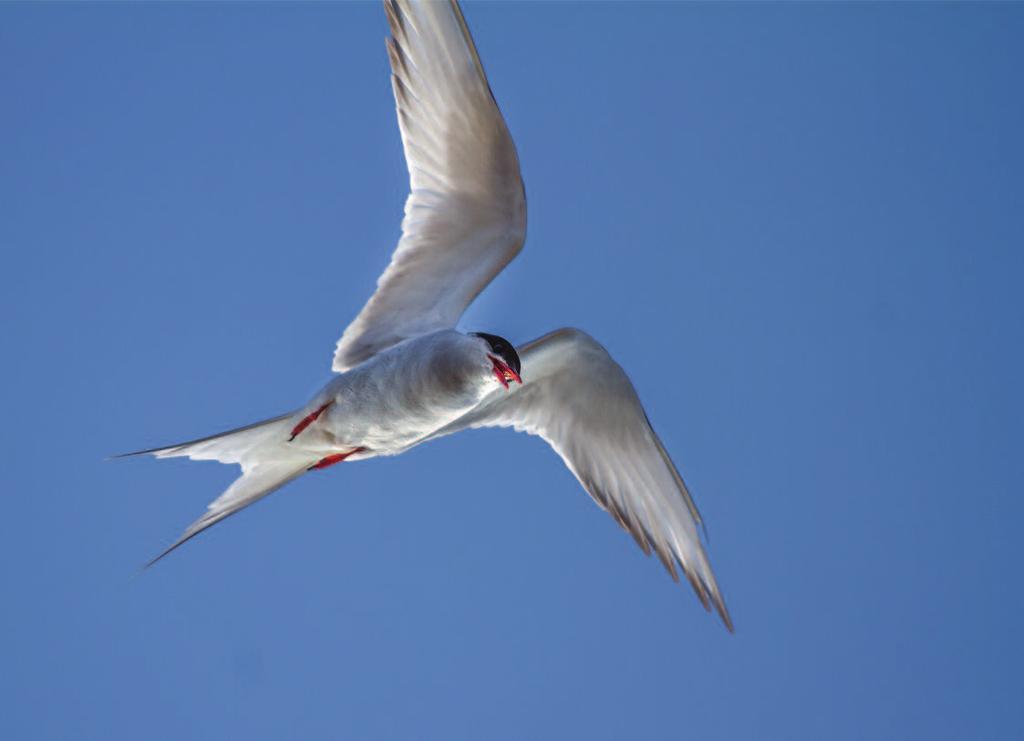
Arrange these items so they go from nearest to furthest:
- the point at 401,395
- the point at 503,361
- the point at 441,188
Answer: the point at 503,361
the point at 401,395
the point at 441,188

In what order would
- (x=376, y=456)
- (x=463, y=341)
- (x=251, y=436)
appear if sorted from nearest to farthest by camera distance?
(x=463, y=341) → (x=251, y=436) → (x=376, y=456)

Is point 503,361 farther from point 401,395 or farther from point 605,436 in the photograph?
point 605,436

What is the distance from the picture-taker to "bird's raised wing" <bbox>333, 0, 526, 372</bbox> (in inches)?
161

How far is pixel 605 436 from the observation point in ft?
15.8

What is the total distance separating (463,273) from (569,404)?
670 mm

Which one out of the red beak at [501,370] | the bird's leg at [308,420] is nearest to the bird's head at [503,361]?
the red beak at [501,370]

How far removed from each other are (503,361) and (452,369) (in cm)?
16

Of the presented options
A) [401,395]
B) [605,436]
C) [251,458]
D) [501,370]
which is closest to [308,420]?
[251,458]

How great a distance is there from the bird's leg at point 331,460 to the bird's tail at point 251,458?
0.03 m

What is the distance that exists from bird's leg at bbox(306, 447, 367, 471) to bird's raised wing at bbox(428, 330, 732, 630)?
330 millimetres

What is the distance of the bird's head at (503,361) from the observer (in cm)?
389

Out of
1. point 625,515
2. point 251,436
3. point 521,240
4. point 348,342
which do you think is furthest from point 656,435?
point 251,436

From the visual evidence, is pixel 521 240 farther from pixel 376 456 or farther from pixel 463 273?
pixel 376 456

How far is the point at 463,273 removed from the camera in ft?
14.8
